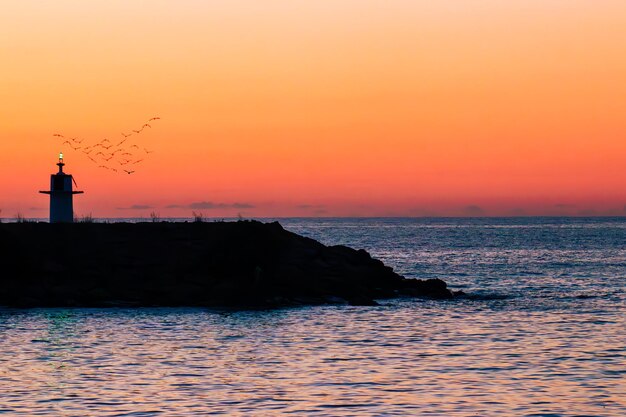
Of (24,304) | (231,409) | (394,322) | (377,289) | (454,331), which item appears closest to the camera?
(231,409)

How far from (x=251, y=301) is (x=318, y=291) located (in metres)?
3.35

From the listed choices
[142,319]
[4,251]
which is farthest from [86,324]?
[4,251]

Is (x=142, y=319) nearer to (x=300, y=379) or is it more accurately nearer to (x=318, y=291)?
(x=318, y=291)

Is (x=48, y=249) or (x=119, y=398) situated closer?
(x=119, y=398)

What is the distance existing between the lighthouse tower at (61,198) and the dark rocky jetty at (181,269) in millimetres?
4161

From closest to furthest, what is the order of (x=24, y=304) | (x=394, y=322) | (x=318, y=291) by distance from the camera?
(x=394, y=322) < (x=24, y=304) < (x=318, y=291)

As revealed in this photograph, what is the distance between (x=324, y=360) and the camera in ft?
91.6

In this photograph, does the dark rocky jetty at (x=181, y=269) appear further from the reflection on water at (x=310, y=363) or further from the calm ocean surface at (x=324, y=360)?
the reflection on water at (x=310, y=363)

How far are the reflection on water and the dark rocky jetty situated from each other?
3.06m

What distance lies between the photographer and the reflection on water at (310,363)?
854 inches

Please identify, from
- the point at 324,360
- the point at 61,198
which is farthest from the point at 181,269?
the point at 324,360

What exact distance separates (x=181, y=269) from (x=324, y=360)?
20.1 metres

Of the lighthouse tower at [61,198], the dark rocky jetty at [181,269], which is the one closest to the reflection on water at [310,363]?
the dark rocky jetty at [181,269]

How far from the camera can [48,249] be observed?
47594 millimetres
